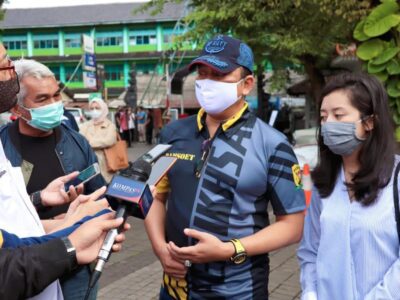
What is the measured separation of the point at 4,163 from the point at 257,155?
1.05 metres

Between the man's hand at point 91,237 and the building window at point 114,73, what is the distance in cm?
5229

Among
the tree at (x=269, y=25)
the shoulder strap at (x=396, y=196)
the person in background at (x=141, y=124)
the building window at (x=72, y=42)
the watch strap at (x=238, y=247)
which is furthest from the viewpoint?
the building window at (x=72, y=42)

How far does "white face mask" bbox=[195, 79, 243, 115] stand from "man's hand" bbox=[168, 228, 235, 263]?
617mm

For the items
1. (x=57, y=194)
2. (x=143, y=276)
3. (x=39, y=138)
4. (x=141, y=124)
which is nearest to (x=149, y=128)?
(x=141, y=124)

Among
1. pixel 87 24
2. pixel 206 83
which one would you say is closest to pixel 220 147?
pixel 206 83

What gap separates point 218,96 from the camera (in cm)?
223

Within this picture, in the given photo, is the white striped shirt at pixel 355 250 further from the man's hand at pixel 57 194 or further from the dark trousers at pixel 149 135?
the dark trousers at pixel 149 135

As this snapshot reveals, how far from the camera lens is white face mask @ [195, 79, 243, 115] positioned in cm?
224

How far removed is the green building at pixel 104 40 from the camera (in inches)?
1988

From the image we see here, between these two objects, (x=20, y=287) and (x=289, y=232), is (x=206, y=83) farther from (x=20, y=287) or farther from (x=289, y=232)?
(x=20, y=287)

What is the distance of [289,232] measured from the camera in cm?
219

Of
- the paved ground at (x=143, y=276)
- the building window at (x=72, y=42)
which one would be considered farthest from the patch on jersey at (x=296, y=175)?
the building window at (x=72, y=42)

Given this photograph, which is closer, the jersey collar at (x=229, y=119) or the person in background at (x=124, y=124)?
the jersey collar at (x=229, y=119)

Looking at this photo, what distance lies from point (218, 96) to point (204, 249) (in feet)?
Result: 2.38
